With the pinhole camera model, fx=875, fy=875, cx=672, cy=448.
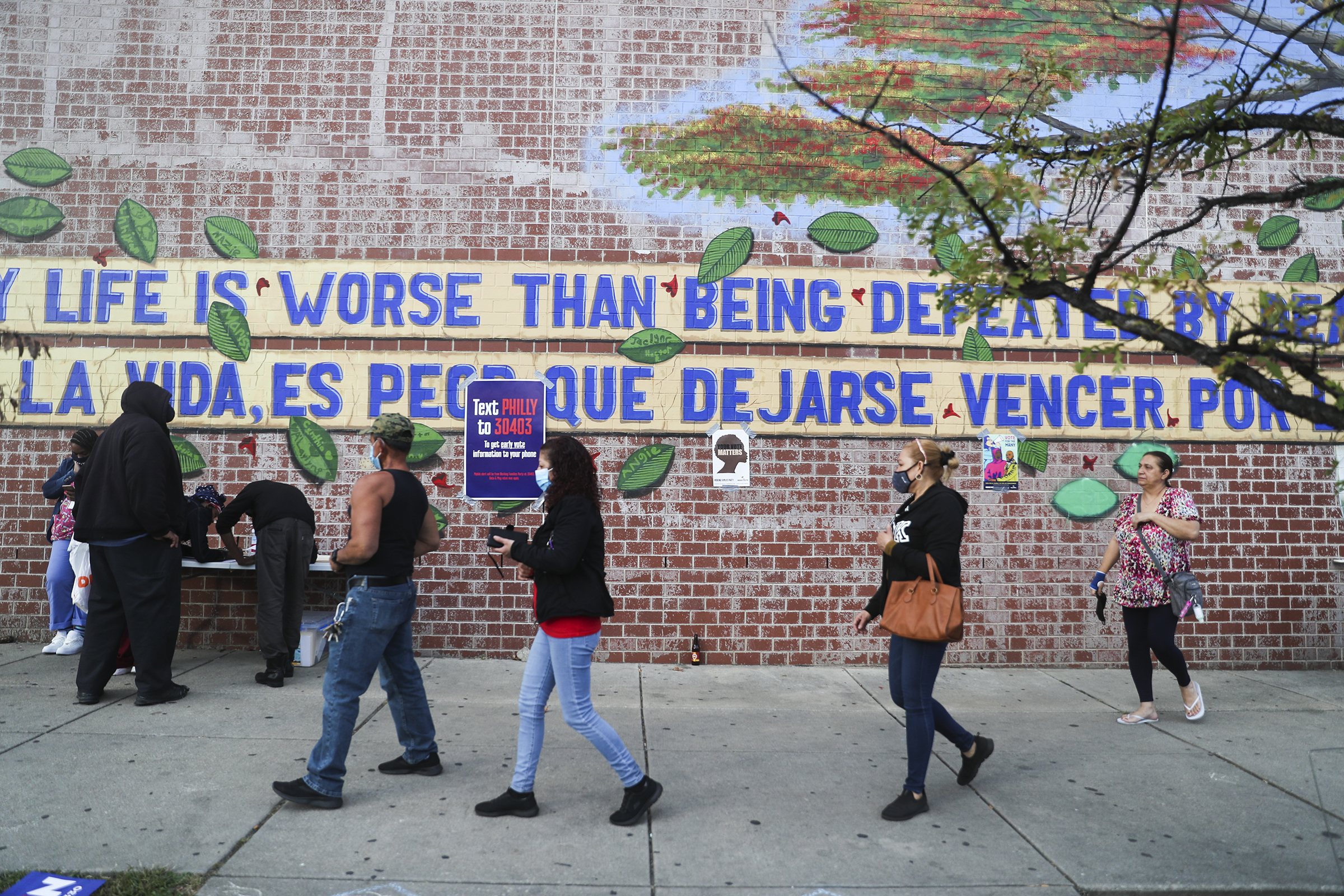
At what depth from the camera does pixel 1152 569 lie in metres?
5.67

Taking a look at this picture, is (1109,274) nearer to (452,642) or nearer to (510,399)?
(510,399)

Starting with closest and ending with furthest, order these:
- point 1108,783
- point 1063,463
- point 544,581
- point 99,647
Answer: point 544,581, point 1108,783, point 99,647, point 1063,463

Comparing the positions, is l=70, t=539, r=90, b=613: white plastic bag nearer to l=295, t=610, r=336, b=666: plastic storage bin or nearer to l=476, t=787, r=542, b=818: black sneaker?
l=295, t=610, r=336, b=666: plastic storage bin

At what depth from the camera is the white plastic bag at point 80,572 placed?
22.4 feet

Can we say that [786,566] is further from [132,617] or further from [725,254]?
[132,617]

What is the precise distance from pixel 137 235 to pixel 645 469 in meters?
4.82

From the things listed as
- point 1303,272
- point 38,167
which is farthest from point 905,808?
point 38,167

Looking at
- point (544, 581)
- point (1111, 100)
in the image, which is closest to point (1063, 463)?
point (1111, 100)

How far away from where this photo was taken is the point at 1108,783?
4.73m

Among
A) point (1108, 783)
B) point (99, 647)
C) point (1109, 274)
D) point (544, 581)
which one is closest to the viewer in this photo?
point (544, 581)

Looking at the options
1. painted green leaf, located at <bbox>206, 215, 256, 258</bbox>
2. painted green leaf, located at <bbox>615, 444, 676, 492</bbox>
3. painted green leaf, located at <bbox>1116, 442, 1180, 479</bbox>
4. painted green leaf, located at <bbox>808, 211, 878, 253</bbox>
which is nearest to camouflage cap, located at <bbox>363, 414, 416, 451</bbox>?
painted green leaf, located at <bbox>615, 444, 676, 492</bbox>

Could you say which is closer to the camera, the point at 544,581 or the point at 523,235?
the point at 544,581

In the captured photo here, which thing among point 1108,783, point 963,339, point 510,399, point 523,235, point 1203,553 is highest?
point 523,235

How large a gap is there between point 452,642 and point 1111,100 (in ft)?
24.9
